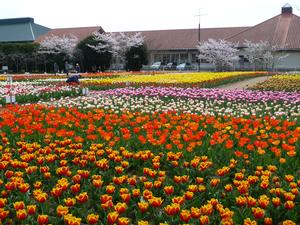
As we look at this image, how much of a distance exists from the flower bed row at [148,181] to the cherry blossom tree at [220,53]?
37088mm

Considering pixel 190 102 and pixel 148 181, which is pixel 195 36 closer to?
pixel 190 102

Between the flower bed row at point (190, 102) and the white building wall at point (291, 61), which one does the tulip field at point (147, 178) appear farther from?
the white building wall at point (291, 61)

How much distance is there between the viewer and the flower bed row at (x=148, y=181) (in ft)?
10.4

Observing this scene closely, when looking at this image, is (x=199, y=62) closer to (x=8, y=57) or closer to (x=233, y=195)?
(x=8, y=57)

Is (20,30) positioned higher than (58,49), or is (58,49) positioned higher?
(20,30)

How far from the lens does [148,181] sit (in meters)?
4.03

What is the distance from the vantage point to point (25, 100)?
13211 mm

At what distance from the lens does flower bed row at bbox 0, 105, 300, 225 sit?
3.18 m

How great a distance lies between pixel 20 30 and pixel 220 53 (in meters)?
31.7

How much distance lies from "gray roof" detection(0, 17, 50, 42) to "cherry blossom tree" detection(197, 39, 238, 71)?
2620cm

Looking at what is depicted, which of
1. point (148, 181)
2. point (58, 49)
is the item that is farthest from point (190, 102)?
point (58, 49)

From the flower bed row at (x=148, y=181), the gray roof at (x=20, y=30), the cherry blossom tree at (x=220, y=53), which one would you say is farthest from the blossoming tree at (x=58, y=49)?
the flower bed row at (x=148, y=181)

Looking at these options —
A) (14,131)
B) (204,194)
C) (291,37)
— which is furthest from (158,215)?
(291,37)

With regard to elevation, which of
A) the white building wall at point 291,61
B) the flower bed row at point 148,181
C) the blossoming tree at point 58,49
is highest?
the blossoming tree at point 58,49
